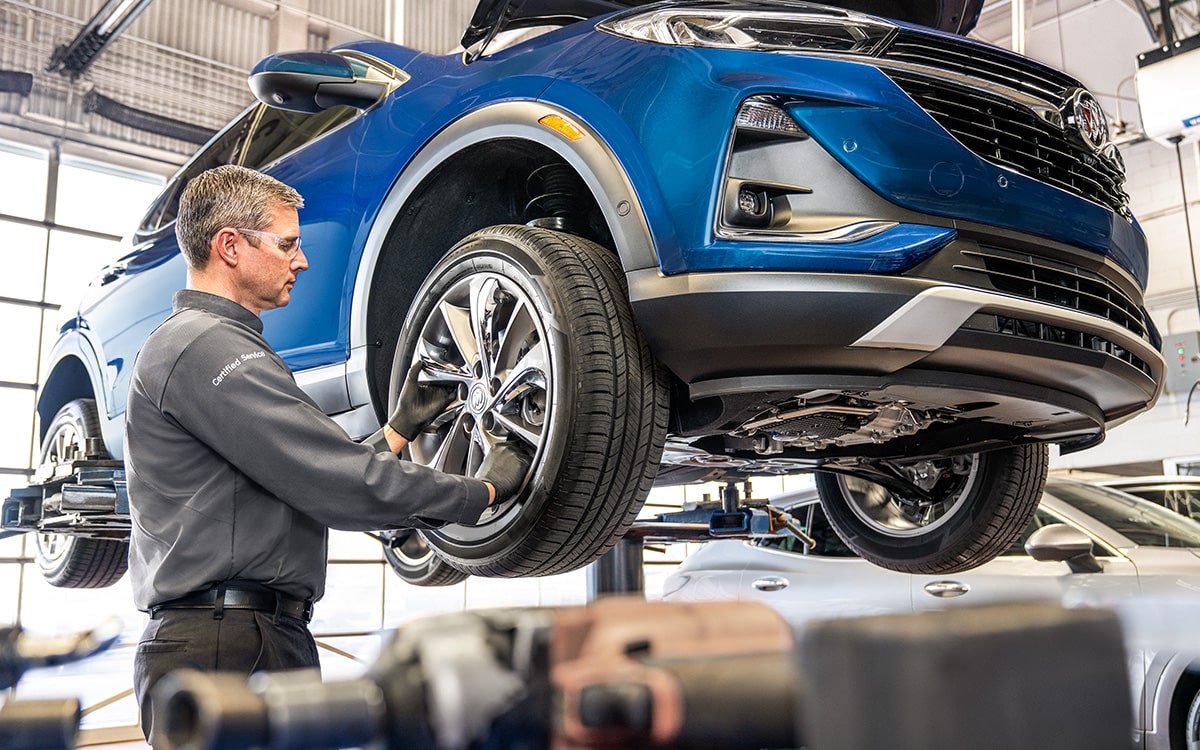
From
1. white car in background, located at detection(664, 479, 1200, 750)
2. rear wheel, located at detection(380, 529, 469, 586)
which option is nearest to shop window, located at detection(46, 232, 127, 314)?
rear wheel, located at detection(380, 529, 469, 586)

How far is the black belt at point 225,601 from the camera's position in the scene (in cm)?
162

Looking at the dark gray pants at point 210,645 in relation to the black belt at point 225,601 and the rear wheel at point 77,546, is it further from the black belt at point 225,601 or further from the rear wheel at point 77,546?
the rear wheel at point 77,546

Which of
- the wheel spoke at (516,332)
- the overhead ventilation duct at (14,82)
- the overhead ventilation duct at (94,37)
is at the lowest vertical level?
the wheel spoke at (516,332)

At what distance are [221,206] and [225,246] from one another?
7 centimetres

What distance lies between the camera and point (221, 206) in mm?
1805

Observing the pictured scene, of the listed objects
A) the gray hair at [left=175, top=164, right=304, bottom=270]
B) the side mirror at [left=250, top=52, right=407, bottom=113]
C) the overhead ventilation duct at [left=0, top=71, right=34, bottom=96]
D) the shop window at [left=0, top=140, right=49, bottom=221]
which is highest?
the overhead ventilation duct at [left=0, top=71, right=34, bottom=96]

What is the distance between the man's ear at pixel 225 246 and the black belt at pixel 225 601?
552mm

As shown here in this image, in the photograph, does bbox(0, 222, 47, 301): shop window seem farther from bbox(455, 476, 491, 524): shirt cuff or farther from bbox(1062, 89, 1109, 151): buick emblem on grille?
bbox(1062, 89, 1109, 151): buick emblem on grille

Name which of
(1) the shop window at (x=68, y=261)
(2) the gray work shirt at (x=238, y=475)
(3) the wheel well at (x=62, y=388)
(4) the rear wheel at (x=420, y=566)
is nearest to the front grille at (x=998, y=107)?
(2) the gray work shirt at (x=238, y=475)

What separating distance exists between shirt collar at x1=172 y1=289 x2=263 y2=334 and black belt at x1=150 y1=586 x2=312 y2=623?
0.44 m

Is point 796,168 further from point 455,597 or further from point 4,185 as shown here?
point 4,185

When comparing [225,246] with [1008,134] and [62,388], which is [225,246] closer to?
[1008,134]

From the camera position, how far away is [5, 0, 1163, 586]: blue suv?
1.71 m

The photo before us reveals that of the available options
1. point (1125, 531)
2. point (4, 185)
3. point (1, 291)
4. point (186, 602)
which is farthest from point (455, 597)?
point (186, 602)
